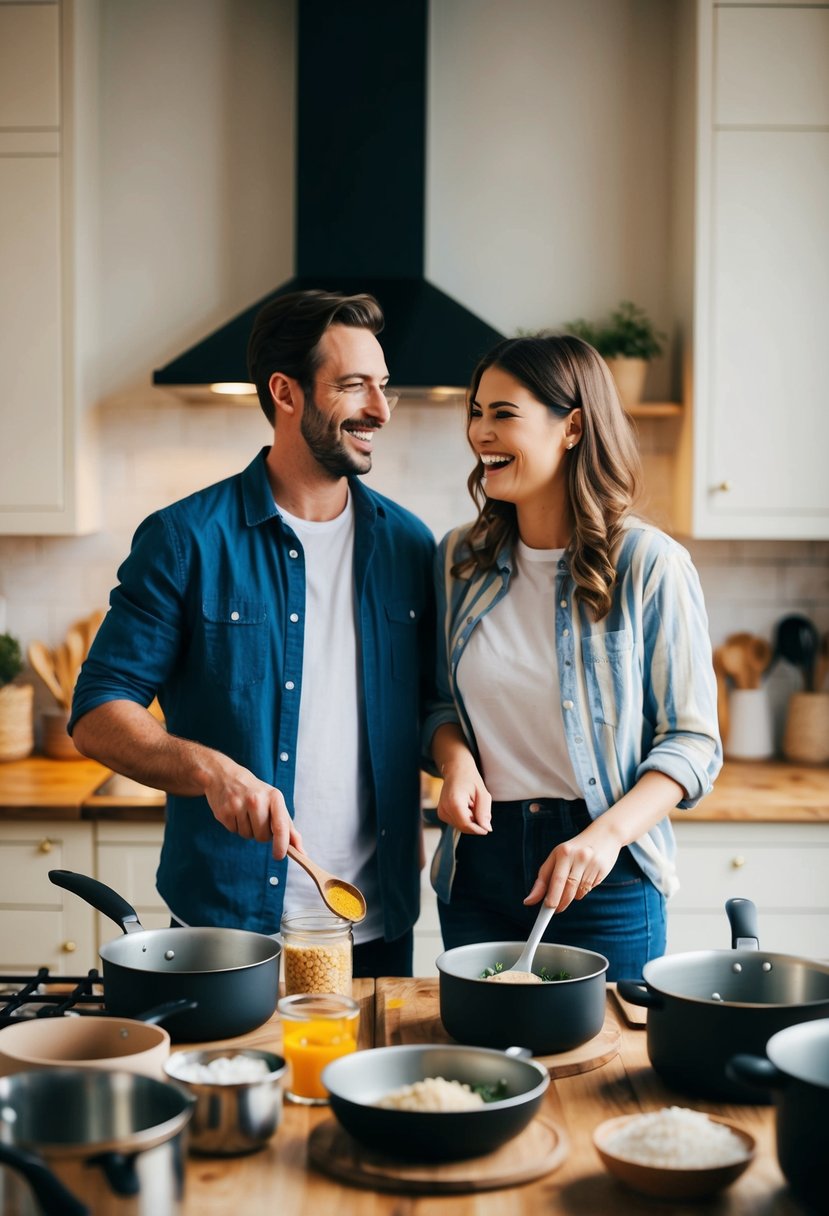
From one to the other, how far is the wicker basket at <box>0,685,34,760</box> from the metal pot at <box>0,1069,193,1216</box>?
2.49 meters

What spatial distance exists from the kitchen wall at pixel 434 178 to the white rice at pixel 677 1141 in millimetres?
2565

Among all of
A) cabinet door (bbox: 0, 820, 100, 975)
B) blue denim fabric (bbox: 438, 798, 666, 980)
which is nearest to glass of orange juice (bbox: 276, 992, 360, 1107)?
blue denim fabric (bbox: 438, 798, 666, 980)

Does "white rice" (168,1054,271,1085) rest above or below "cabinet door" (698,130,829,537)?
below

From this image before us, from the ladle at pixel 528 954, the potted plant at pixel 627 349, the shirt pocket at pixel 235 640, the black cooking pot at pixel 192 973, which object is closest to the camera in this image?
the black cooking pot at pixel 192 973

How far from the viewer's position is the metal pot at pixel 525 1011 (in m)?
1.37

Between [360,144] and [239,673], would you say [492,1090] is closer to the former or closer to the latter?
[239,673]

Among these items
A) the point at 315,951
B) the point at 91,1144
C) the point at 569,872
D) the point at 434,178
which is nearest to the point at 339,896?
the point at 315,951

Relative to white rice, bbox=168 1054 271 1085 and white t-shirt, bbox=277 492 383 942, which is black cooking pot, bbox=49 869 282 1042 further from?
white t-shirt, bbox=277 492 383 942

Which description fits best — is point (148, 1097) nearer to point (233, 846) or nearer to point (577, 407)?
point (233, 846)

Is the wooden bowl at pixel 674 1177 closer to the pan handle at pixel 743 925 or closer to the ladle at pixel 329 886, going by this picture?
the pan handle at pixel 743 925

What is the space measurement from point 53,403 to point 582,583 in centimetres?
190

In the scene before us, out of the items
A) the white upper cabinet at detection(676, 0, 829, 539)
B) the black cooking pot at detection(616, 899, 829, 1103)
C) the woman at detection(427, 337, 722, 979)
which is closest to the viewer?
the black cooking pot at detection(616, 899, 829, 1103)

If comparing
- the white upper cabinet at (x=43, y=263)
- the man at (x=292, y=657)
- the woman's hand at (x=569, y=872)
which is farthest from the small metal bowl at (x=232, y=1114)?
the white upper cabinet at (x=43, y=263)

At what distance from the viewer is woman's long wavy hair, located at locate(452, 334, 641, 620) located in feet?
6.47
